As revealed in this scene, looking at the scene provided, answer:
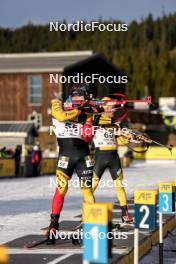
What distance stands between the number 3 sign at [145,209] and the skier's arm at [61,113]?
1.85 metres

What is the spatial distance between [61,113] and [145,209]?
7.01 ft

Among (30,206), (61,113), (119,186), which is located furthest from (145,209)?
(30,206)

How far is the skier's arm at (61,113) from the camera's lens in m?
7.93

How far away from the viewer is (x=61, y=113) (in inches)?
313

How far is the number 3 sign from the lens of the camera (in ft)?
20.6

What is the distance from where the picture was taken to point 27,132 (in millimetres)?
40969

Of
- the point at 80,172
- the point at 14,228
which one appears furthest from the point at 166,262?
the point at 14,228

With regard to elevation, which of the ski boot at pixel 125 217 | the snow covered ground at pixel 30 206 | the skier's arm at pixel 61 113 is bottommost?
the snow covered ground at pixel 30 206

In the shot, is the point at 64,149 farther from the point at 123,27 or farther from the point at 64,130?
the point at 123,27

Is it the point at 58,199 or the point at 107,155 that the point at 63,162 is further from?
the point at 107,155

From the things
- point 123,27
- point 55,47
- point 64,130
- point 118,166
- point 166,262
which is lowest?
point 166,262

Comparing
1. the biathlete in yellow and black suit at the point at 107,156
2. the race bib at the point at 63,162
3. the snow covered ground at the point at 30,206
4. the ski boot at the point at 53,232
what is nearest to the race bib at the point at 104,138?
the biathlete in yellow and black suit at the point at 107,156

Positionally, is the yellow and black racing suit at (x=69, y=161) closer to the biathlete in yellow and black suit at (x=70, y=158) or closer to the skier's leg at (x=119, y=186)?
the biathlete in yellow and black suit at (x=70, y=158)

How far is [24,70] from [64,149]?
157 feet
